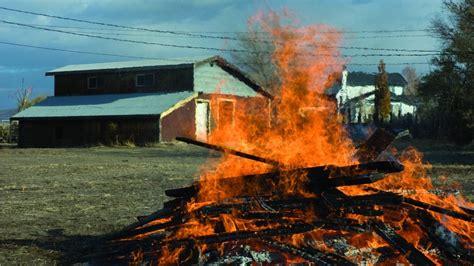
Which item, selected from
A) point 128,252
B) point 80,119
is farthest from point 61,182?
point 80,119

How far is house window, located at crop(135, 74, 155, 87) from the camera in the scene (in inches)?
1635

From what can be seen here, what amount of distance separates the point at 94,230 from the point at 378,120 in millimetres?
40442

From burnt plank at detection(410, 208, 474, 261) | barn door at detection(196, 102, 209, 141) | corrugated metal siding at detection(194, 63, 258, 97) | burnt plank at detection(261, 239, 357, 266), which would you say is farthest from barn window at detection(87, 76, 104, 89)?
burnt plank at detection(261, 239, 357, 266)

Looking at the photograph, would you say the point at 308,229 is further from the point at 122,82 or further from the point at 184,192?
the point at 122,82

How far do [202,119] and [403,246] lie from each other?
116 feet

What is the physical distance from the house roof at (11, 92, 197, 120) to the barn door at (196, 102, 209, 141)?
1.43 m

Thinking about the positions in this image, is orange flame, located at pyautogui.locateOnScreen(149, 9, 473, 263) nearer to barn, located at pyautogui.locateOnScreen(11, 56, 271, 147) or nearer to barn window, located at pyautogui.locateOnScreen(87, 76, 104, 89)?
barn, located at pyautogui.locateOnScreen(11, 56, 271, 147)

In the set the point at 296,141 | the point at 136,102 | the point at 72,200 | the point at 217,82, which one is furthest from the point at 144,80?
the point at 296,141

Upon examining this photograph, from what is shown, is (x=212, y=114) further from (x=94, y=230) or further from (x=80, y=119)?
(x=94, y=230)

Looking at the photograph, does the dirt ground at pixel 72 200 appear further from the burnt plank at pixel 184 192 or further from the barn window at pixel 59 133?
the barn window at pixel 59 133

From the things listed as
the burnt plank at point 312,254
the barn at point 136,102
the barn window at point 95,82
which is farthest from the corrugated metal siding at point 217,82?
the burnt plank at point 312,254

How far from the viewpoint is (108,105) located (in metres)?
40.0

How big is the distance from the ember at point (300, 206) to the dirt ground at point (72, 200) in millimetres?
1540

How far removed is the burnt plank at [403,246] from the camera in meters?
5.27
